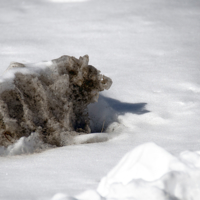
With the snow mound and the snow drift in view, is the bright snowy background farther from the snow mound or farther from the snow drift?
the snow drift

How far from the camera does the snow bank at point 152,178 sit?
990 millimetres

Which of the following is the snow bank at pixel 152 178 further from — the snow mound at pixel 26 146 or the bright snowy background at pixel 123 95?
the snow mound at pixel 26 146

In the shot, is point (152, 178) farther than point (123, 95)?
No

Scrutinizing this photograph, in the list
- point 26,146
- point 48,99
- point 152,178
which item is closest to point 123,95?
point 48,99

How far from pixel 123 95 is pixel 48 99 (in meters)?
0.93

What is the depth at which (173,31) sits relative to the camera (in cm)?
450

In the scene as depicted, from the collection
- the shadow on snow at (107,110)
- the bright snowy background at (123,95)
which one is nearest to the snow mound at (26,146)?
the bright snowy background at (123,95)

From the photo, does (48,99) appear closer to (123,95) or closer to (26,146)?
(26,146)

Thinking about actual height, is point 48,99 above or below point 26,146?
above

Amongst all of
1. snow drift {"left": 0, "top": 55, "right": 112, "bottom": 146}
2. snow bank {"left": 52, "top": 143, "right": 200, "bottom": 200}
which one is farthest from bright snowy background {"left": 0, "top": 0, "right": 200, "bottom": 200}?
snow drift {"left": 0, "top": 55, "right": 112, "bottom": 146}

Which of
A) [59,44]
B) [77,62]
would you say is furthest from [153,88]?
[59,44]

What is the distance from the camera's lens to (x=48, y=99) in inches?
83.3

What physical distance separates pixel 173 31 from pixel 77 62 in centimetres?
263

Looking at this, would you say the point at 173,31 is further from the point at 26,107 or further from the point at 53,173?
the point at 53,173
